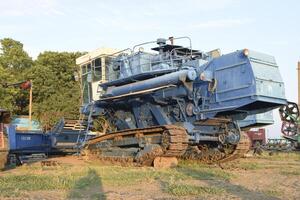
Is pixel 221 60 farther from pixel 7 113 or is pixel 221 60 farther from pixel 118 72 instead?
pixel 7 113

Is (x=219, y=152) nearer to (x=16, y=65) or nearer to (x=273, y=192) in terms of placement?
(x=273, y=192)

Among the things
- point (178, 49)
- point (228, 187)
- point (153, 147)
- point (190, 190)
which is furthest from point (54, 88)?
point (190, 190)

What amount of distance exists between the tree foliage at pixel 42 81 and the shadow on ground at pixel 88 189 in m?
21.7

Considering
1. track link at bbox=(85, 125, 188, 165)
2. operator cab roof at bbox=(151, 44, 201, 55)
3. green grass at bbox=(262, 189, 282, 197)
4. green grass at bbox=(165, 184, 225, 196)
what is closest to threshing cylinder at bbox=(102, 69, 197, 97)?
track link at bbox=(85, 125, 188, 165)

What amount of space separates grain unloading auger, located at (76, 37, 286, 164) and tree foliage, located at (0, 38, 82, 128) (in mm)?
15221

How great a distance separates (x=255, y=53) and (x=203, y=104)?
2.34 metres

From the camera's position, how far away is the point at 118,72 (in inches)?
728

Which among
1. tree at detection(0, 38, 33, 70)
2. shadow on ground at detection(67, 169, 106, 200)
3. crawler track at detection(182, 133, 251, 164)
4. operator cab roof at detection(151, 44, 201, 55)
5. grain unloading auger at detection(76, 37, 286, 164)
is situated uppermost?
tree at detection(0, 38, 33, 70)

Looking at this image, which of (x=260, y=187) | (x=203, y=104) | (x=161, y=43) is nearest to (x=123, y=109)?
(x=161, y=43)

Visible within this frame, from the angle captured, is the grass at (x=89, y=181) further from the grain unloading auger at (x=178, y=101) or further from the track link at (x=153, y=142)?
the grain unloading auger at (x=178, y=101)

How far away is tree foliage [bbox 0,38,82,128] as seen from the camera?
Answer: 34.6m

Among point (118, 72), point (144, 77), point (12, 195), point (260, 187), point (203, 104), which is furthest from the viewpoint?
point (118, 72)

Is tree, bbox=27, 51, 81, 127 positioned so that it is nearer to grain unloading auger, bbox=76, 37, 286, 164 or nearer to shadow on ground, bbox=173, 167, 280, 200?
grain unloading auger, bbox=76, 37, 286, 164

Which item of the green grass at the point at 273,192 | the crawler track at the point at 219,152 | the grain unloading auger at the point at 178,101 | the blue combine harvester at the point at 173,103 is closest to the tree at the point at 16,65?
the blue combine harvester at the point at 173,103
